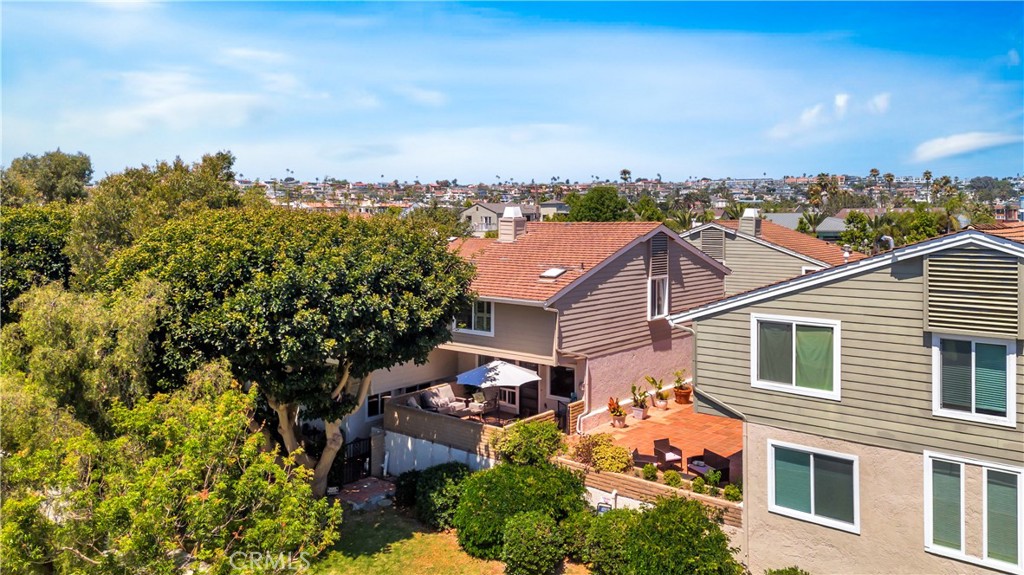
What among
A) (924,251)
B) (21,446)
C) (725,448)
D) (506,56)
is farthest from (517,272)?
(21,446)

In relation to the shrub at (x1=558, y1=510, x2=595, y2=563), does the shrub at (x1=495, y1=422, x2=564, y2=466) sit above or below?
above

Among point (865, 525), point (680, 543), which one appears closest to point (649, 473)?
point (680, 543)

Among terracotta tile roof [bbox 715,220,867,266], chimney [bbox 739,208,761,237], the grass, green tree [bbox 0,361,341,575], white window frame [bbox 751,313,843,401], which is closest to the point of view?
green tree [bbox 0,361,341,575]

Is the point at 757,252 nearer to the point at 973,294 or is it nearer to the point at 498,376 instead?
the point at 498,376

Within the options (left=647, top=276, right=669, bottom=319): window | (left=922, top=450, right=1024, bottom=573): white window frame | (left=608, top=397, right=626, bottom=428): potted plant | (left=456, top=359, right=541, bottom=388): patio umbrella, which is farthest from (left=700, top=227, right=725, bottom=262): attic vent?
(left=922, top=450, right=1024, bottom=573): white window frame

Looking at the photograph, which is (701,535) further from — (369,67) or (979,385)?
(369,67)

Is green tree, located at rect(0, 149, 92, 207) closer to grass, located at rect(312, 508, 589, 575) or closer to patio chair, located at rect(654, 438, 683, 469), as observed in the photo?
grass, located at rect(312, 508, 589, 575)
